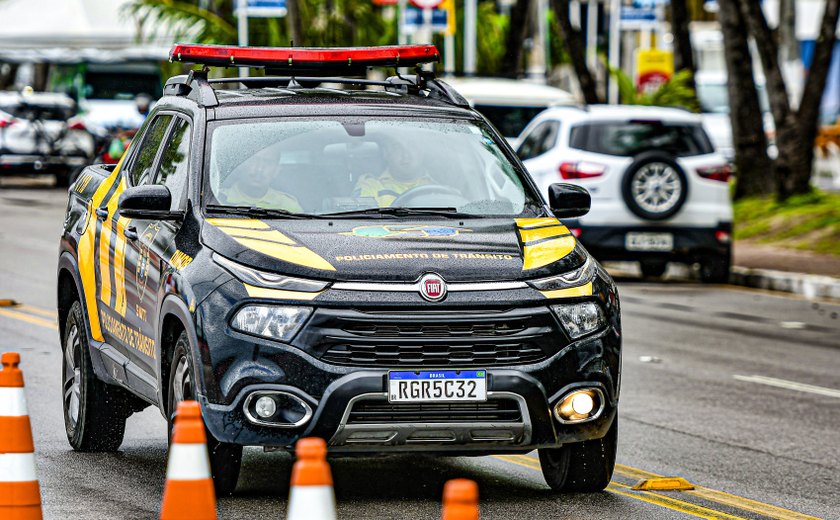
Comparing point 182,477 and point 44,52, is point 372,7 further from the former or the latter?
point 182,477

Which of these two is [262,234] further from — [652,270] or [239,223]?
[652,270]

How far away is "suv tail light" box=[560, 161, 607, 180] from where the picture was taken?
18797mm

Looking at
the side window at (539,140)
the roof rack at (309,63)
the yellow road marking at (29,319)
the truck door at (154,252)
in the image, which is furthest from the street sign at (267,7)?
the truck door at (154,252)

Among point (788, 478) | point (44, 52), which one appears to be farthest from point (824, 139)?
point (788, 478)

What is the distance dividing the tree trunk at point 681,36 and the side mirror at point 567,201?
77.5ft

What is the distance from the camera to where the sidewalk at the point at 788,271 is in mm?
18969

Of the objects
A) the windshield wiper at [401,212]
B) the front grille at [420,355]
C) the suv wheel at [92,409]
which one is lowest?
the suv wheel at [92,409]

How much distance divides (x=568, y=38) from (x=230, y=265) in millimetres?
22993

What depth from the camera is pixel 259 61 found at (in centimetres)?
887

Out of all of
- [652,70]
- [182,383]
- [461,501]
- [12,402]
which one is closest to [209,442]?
[182,383]

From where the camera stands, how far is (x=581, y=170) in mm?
18797

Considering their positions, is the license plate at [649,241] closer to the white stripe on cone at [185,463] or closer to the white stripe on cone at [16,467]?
the white stripe on cone at [16,467]

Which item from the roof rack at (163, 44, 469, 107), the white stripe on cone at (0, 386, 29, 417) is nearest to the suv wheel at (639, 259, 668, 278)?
the roof rack at (163, 44, 469, 107)

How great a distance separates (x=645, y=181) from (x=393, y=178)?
36.0ft
